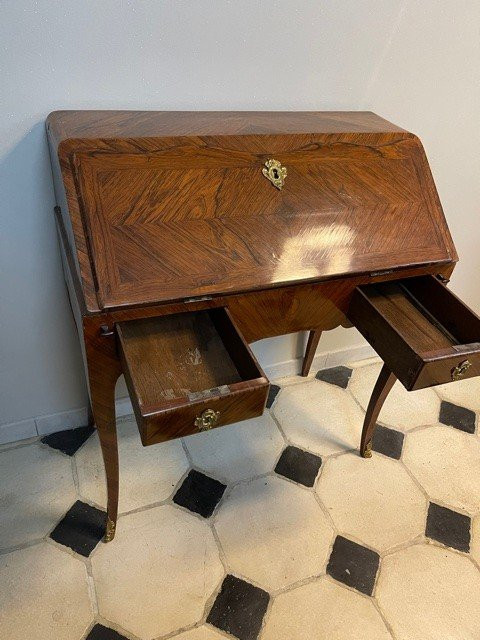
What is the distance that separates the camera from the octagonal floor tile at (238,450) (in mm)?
1517

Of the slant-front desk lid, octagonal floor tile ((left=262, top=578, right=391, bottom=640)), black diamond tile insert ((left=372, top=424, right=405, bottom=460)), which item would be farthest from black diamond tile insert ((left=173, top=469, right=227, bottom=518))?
the slant-front desk lid

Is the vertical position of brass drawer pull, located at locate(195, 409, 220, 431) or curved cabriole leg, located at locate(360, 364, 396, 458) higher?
brass drawer pull, located at locate(195, 409, 220, 431)

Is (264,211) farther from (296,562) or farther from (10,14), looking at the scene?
(296,562)

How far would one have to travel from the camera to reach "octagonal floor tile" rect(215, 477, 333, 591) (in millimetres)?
1271

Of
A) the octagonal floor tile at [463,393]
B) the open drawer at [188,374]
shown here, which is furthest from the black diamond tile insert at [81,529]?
the octagonal floor tile at [463,393]

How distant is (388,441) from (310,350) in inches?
17.6

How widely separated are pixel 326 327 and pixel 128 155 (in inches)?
24.3

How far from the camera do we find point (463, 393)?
194 cm

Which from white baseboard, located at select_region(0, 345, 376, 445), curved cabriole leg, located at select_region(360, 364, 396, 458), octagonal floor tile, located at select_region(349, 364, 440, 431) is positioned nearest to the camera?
curved cabriole leg, located at select_region(360, 364, 396, 458)

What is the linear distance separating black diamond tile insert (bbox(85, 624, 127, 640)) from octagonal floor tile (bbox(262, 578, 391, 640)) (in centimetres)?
37

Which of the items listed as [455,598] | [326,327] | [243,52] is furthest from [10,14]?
[455,598]

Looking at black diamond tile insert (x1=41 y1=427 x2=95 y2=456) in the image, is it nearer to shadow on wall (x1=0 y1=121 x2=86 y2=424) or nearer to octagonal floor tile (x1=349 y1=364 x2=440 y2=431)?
shadow on wall (x1=0 y1=121 x2=86 y2=424)

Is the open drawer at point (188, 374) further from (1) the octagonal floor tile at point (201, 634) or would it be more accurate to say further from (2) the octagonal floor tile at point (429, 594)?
(2) the octagonal floor tile at point (429, 594)

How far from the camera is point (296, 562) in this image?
1295 millimetres
